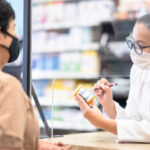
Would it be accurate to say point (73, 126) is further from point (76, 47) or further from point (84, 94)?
point (84, 94)

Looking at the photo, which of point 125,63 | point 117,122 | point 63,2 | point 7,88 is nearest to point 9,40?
point 7,88

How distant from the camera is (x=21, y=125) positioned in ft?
3.71

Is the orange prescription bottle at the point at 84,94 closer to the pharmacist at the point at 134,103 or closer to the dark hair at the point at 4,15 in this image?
the pharmacist at the point at 134,103

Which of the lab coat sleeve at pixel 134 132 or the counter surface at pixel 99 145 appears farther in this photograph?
the lab coat sleeve at pixel 134 132

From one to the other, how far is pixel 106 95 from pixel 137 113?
0.66ft

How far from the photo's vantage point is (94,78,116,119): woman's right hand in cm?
194

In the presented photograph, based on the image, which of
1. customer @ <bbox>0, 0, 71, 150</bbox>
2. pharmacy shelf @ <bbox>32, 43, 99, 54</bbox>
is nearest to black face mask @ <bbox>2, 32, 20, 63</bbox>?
customer @ <bbox>0, 0, 71, 150</bbox>

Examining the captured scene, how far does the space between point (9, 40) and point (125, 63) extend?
3744 mm

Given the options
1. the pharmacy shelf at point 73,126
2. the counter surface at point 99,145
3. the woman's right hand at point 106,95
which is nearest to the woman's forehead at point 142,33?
the woman's right hand at point 106,95

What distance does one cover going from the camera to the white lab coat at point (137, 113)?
164 centimetres

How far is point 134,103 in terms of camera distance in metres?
1.92

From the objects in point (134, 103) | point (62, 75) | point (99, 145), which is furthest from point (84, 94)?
point (62, 75)

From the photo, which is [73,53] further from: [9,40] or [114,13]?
[9,40]


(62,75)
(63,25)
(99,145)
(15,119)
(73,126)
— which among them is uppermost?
(63,25)
